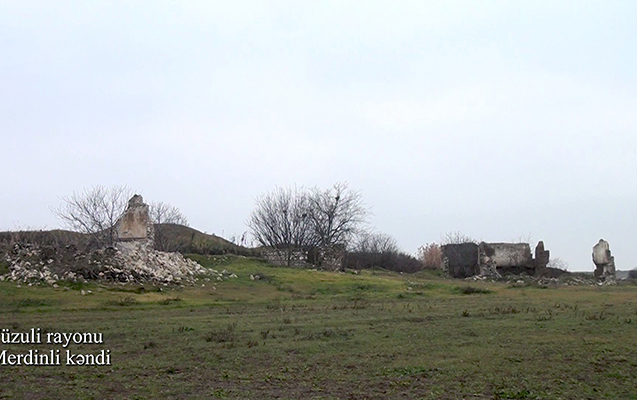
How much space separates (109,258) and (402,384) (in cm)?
Result: 1680

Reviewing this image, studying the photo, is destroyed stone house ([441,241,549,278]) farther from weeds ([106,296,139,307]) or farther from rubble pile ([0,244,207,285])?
weeds ([106,296,139,307])

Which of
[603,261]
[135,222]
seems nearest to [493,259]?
[603,261]

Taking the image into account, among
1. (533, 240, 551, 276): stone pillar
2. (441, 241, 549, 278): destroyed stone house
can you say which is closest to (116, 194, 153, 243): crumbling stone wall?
(441, 241, 549, 278): destroyed stone house

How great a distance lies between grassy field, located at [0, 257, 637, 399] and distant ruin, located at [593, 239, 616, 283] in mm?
21362

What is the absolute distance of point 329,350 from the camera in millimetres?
9734

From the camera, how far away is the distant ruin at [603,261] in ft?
121

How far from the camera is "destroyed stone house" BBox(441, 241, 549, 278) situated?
3966cm

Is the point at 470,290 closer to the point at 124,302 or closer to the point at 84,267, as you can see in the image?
the point at 124,302

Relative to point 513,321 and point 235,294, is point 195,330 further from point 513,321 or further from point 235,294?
point 235,294

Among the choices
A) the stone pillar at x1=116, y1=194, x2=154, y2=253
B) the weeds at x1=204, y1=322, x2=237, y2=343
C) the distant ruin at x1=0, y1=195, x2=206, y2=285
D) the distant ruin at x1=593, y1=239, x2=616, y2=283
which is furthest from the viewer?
the distant ruin at x1=593, y1=239, x2=616, y2=283

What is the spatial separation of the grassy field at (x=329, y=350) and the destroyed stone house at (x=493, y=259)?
73.6ft

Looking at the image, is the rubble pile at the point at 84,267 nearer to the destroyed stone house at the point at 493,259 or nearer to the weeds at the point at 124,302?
the weeds at the point at 124,302

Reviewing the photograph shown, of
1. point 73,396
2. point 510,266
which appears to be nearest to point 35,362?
point 73,396

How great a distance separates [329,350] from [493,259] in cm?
3149
